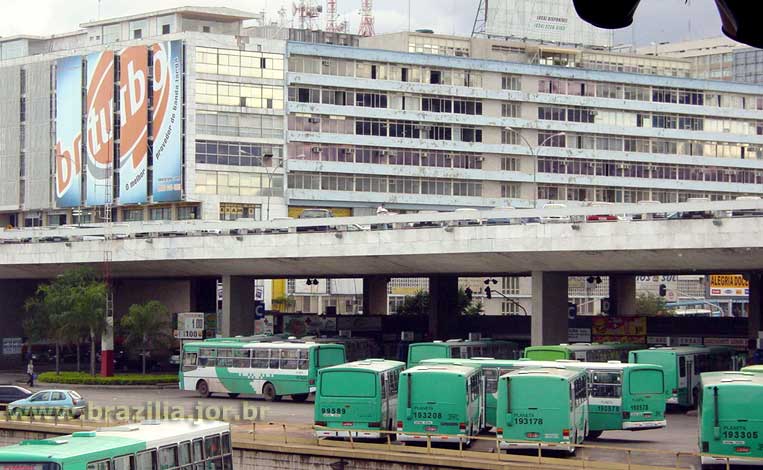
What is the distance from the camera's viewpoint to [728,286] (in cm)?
14800

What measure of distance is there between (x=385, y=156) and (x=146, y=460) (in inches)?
3210

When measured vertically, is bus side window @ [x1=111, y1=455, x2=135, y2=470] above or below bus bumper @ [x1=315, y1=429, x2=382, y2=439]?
above

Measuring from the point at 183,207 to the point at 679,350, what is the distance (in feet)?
200

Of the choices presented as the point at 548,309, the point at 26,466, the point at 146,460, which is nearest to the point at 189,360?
the point at 548,309

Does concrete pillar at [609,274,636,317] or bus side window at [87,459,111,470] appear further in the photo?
concrete pillar at [609,274,636,317]

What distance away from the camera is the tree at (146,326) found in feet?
235

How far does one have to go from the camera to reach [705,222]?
4775cm

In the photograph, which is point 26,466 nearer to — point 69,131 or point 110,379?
point 110,379

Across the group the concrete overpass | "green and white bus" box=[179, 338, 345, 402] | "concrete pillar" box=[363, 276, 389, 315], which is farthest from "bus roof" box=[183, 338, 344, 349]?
"concrete pillar" box=[363, 276, 389, 315]

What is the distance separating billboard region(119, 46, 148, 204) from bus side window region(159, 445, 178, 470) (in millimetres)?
81357

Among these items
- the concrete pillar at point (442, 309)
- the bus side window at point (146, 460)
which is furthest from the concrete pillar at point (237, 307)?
the bus side window at point (146, 460)

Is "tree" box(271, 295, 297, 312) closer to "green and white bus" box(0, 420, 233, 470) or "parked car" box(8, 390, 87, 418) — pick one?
"parked car" box(8, 390, 87, 418)

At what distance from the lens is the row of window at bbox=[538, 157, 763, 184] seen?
113 metres

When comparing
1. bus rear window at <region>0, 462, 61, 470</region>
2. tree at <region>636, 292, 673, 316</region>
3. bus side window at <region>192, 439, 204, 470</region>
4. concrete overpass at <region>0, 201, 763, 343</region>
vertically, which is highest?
concrete overpass at <region>0, 201, 763, 343</region>
